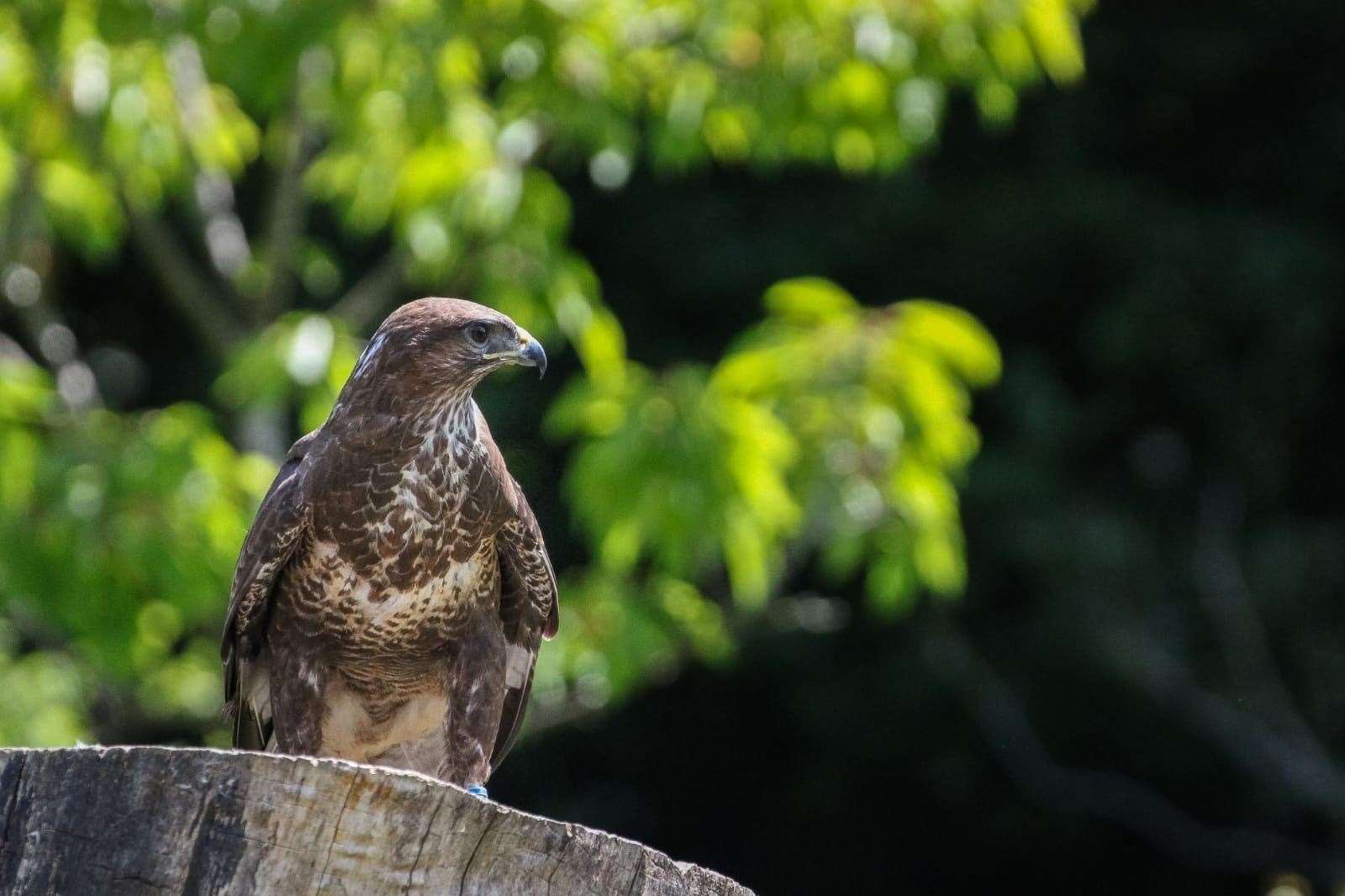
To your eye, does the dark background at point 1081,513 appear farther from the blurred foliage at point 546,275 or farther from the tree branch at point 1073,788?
the blurred foliage at point 546,275

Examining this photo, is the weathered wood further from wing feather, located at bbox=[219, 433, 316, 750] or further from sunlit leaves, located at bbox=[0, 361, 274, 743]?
sunlit leaves, located at bbox=[0, 361, 274, 743]

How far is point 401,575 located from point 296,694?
0.41 meters

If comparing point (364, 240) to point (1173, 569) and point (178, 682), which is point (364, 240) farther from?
point (1173, 569)

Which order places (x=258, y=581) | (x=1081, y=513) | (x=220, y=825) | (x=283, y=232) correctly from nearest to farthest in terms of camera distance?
(x=220, y=825) < (x=258, y=581) < (x=283, y=232) < (x=1081, y=513)

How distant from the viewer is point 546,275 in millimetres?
5891

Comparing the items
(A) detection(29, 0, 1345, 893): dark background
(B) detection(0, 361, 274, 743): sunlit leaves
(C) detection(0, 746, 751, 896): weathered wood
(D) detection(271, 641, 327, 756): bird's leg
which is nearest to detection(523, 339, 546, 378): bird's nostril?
(D) detection(271, 641, 327, 756): bird's leg

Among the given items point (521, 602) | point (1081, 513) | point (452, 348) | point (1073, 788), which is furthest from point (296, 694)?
point (1073, 788)

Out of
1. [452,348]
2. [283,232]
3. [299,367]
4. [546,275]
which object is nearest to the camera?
[452,348]

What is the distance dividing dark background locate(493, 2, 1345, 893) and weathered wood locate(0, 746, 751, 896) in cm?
716

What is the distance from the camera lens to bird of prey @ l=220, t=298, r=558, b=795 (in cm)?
382

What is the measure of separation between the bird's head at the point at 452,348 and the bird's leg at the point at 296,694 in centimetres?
66

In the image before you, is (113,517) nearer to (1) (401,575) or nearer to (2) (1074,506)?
(1) (401,575)

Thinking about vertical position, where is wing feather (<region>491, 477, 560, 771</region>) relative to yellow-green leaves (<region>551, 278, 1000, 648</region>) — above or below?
above

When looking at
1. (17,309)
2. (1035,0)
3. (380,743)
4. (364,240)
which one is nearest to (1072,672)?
(364,240)
